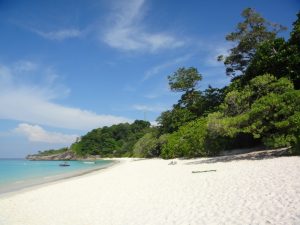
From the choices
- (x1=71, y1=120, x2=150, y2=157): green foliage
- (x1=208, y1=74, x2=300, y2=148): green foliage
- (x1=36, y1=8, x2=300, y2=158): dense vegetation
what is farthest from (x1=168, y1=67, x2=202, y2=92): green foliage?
(x1=71, y1=120, x2=150, y2=157): green foliage

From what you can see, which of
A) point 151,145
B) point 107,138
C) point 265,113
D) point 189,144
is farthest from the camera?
point 107,138

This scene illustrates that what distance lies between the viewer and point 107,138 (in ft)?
314

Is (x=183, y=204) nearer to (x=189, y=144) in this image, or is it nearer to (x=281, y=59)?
(x=281, y=59)

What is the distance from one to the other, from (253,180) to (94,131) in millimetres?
94750

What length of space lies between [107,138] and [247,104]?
79.7 metres

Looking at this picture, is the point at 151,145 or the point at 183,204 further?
the point at 151,145

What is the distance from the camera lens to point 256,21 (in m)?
31.0

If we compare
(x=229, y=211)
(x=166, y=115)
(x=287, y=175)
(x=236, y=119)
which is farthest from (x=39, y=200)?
(x=166, y=115)

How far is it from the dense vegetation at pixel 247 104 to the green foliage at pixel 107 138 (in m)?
49.6

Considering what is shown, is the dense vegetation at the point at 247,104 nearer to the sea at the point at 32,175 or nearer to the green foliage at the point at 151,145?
the green foliage at the point at 151,145

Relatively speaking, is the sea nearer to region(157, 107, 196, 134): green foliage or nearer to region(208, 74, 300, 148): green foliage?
region(157, 107, 196, 134): green foliage

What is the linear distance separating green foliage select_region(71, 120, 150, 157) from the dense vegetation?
49.6 m

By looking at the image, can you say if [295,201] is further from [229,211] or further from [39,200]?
[39,200]

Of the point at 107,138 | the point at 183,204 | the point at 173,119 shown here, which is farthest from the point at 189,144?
the point at 107,138
